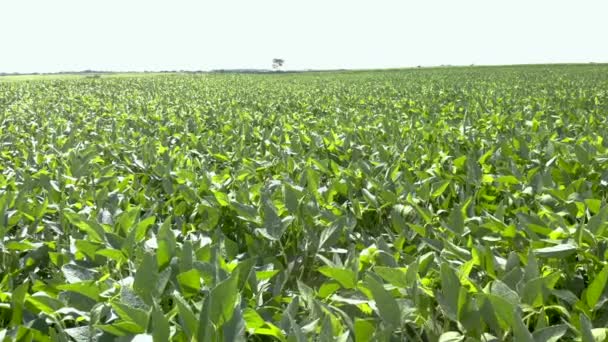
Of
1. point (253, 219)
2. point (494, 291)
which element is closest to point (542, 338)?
point (494, 291)

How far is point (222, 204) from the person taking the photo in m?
2.59

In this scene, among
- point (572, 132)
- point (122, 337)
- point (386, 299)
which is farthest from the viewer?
point (572, 132)

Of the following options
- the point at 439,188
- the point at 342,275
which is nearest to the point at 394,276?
the point at 342,275

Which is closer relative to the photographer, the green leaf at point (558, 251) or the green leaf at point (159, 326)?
the green leaf at point (159, 326)

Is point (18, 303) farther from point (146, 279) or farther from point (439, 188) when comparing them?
point (439, 188)

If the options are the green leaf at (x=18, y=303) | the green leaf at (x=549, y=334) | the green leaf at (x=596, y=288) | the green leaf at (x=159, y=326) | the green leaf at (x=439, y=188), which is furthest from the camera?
the green leaf at (x=439, y=188)

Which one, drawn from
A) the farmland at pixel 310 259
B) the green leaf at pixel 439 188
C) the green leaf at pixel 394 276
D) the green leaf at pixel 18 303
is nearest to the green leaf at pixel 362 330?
the farmland at pixel 310 259

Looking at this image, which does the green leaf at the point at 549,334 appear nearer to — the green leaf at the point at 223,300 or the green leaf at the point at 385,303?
the green leaf at the point at 385,303

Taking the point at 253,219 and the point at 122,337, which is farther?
the point at 253,219

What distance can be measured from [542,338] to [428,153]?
2.85 metres

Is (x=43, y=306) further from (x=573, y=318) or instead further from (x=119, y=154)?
(x=119, y=154)

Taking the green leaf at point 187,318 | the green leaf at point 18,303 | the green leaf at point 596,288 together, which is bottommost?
the green leaf at point 18,303

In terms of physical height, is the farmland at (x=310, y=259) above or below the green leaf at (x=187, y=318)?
below

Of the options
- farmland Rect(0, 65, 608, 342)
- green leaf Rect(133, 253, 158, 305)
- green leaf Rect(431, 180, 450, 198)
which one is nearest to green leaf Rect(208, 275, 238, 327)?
farmland Rect(0, 65, 608, 342)
